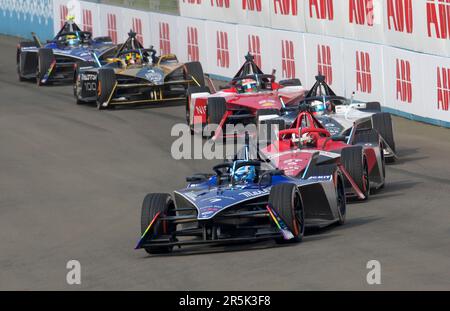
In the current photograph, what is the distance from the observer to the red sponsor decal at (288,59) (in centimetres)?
2845

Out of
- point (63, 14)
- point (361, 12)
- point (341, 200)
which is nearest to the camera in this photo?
point (341, 200)

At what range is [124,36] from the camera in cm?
3681

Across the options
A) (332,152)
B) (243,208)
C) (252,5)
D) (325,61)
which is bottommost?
(243,208)

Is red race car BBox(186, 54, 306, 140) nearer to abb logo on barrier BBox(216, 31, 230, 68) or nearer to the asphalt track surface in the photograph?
the asphalt track surface

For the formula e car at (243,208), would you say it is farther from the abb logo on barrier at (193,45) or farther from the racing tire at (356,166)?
the abb logo on barrier at (193,45)

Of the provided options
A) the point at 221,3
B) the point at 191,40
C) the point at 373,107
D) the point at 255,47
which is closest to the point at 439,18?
the point at 373,107

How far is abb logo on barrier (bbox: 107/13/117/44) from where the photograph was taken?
37781mm

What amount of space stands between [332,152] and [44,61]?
A: 56.1ft

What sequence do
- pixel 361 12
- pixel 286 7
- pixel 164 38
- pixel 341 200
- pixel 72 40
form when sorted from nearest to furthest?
pixel 341 200 < pixel 361 12 < pixel 286 7 < pixel 72 40 < pixel 164 38

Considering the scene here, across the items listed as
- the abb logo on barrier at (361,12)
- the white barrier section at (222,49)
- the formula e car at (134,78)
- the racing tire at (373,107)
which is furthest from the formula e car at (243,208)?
the white barrier section at (222,49)

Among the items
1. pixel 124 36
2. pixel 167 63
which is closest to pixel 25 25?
pixel 124 36

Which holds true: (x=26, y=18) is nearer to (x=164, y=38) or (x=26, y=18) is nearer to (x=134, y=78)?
(x=164, y=38)

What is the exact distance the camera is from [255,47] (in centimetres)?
3025

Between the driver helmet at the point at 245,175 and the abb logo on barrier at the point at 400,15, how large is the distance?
10735 millimetres
